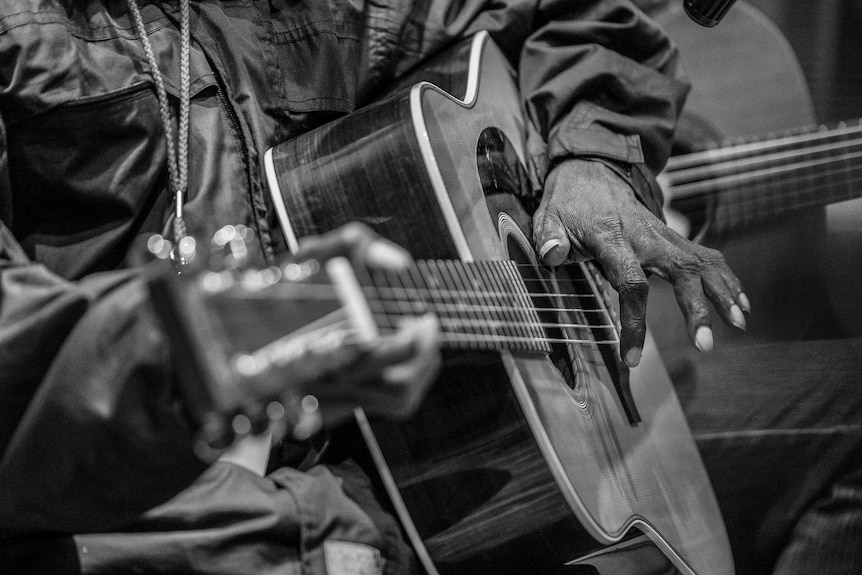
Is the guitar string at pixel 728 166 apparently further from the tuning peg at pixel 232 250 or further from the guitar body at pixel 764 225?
the tuning peg at pixel 232 250

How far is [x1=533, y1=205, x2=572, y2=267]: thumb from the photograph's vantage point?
3.39 ft

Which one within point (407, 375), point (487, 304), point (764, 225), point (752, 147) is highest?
point (407, 375)

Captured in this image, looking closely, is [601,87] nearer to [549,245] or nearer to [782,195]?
[549,245]

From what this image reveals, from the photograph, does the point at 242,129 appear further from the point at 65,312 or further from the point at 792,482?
the point at 792,482

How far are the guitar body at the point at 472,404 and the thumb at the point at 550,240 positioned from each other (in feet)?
0.06

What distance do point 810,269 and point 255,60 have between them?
52.2 inches

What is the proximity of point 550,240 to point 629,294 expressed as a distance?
0.12m

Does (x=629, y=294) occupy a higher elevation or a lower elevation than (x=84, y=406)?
lower

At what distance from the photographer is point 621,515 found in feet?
3.15

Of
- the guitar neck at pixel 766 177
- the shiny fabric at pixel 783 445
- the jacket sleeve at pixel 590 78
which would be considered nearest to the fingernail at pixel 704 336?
the jacket sleeve at pixel 590 78

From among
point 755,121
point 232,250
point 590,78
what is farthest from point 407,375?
point 755,121

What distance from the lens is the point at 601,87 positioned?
124 cm

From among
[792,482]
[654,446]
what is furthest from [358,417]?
[792,482]

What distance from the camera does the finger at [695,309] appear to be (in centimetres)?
99
